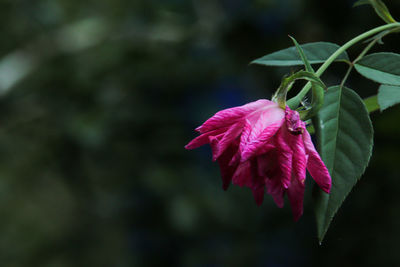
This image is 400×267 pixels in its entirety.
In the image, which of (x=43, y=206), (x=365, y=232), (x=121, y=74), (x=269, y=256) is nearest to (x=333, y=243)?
(x=365, y=232)

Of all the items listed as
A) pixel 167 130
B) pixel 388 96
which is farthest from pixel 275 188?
pixel 167 130

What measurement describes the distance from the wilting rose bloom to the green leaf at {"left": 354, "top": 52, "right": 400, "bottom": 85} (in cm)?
8

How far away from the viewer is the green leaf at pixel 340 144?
14.8 inches

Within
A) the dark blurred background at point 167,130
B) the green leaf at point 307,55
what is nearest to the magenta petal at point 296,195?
the green leaf at point 307,55

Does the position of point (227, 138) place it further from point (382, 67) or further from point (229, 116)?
point (382, 67)

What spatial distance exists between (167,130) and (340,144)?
3.35 feet

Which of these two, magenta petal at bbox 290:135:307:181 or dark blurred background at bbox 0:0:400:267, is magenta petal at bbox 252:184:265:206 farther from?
dark blurred background at bbox 0:0:400:267

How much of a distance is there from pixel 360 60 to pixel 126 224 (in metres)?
1.14

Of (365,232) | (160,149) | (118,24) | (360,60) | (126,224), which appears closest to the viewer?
(360,60)

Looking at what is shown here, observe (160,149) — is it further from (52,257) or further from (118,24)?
(52,257)

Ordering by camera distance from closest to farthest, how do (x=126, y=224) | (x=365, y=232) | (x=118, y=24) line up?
(x=365, y=232), (x=126, y=224), (x=118, y=24)

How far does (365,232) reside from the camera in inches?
44.8

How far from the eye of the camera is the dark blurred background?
114 cm

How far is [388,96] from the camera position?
41cm
